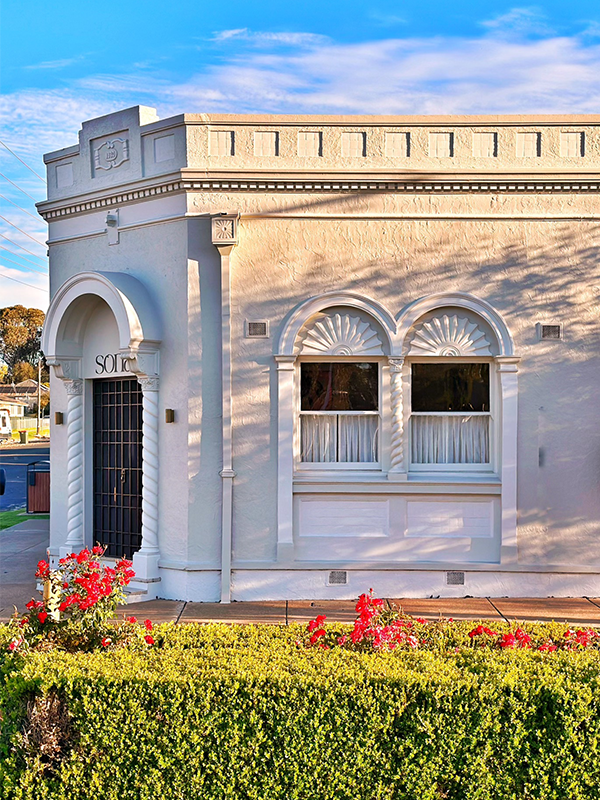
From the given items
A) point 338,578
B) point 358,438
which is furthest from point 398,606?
point 358,438

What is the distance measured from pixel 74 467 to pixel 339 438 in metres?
3.72

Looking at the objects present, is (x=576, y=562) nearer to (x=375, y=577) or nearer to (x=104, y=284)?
(x=375, y=577)

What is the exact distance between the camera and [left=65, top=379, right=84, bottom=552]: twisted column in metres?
10.8

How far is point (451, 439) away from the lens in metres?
10.1

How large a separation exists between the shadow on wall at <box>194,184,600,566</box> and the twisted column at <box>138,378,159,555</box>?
710 mm

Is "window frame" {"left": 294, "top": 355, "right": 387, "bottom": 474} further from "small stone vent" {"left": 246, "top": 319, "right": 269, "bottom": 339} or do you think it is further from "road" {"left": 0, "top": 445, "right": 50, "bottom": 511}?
"road" {"left": 0, "top": 445, "right": 50, "bottom": 511}

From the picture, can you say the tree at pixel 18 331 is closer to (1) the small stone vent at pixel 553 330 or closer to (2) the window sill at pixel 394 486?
(2) the window sill at pixel 394 486

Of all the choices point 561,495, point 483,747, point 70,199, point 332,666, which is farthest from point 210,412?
point 483,747

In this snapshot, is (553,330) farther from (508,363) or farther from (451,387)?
(451,387)

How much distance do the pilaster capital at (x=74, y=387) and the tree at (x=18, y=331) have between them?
75.3 metres

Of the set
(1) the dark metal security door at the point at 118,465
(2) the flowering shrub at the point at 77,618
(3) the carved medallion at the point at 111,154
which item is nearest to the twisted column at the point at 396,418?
(1) the dark metal security door at the point at 118,465

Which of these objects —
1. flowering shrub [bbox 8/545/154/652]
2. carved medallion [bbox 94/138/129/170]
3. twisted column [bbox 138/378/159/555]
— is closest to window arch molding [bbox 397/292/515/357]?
twisted column [bbox 138/378/159/555]

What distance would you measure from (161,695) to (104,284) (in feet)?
21.7

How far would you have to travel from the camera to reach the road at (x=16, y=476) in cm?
2289
